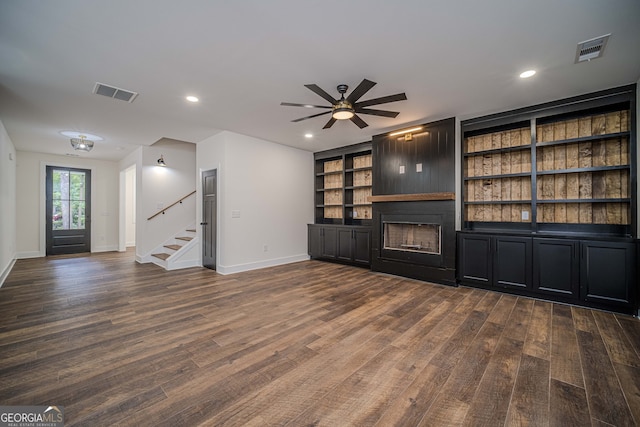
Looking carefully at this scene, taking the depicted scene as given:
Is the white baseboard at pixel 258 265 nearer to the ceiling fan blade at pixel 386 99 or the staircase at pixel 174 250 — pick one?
the staircase at pixel 174 250

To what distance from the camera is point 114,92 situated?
3.40 m

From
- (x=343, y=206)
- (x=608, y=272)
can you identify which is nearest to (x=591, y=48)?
(x=608, y=272)

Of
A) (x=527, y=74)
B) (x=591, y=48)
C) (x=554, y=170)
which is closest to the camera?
(x=591, y=48)

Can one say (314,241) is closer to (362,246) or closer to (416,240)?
(362,246)

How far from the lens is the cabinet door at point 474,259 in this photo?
161 inches

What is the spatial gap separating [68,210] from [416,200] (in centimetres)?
925

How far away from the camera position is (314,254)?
6.62 metres

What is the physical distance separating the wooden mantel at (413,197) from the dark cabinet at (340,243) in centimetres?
80

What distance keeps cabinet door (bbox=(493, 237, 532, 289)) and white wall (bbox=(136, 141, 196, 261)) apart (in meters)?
6.86

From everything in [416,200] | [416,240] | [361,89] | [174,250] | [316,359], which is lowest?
[316,359]

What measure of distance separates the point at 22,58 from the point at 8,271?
15.5 ft

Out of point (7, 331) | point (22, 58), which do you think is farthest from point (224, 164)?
point (7, 331)

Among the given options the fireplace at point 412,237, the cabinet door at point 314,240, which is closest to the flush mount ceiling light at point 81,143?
the cabinet door at point 314,240

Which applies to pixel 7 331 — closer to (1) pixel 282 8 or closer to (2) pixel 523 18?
(1) pixel 282 8
